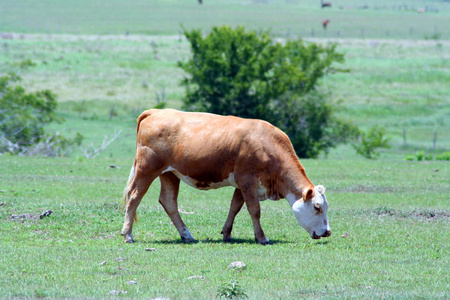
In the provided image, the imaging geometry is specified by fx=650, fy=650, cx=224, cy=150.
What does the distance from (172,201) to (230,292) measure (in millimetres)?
4627

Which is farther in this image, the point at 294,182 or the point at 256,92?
the point at 256,92

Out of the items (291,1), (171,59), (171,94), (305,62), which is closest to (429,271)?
(305,62)

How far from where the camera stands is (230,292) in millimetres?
7691

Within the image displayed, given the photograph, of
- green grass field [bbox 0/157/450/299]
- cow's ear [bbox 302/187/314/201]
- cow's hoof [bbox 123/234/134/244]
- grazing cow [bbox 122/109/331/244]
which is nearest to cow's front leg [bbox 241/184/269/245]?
grazing cow [bbox 122/109/331/244]

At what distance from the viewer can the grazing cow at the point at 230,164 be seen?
11.4m

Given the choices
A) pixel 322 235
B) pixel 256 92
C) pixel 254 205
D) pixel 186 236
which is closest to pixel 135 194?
pixel 186 236

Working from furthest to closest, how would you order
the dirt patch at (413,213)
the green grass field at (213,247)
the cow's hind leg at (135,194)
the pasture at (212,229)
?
the dirt patch at (413,213) → the cow's hind leg at (135,194) → the pasture at (212,229) → the green grass field at (213,247)

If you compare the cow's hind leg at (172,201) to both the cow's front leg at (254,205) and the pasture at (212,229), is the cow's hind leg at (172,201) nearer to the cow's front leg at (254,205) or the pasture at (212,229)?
the pasture at (212,229)

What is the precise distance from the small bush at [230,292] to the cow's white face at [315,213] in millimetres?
3697

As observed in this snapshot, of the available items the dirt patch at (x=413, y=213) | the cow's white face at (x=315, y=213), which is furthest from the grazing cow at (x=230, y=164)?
the dirt patch at (x=413, y=213)

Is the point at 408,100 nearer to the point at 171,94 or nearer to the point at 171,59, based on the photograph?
the point at 171,94

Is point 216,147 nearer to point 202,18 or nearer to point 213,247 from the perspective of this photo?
point 213,247

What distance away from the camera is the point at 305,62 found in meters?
41.0

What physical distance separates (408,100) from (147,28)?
58.6m
